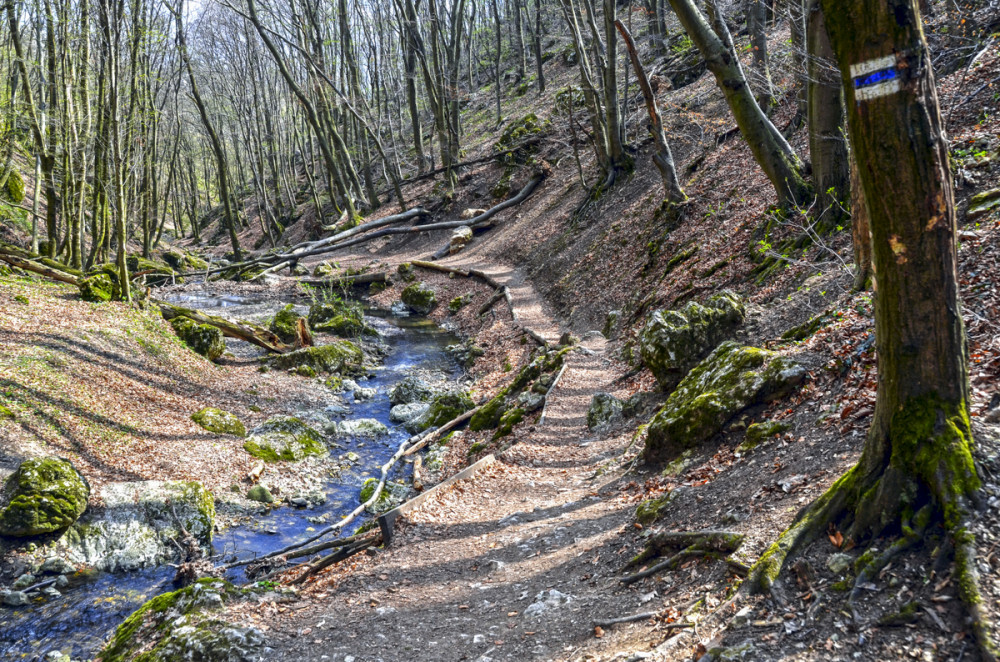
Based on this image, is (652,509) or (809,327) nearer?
(652,509)

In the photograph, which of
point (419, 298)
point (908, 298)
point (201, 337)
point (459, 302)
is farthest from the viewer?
point (419, 298)

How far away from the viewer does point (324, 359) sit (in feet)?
51.3

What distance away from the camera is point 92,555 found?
798 centimetres

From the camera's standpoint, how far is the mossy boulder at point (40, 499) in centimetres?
771

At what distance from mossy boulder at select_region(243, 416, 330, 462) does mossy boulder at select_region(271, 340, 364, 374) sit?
3.47 m

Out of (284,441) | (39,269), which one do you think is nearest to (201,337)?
(39,269)

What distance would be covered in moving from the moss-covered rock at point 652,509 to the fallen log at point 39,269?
14.8 meters

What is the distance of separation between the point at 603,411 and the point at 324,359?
28.1 feet

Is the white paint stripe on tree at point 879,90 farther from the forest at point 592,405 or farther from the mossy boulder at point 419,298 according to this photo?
the mossy boulder at point 419,298

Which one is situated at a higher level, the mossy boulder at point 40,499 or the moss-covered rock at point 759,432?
the mossy boulder at point 40,499

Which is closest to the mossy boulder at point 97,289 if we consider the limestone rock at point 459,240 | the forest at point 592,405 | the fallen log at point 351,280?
the forest at point 592,405

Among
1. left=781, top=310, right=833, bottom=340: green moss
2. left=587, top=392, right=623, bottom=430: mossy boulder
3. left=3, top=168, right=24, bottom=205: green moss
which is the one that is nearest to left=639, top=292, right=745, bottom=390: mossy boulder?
left=587, top=392, right=623, bottom=430: mossy boulder

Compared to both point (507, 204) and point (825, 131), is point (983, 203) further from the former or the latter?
point (507, 204)

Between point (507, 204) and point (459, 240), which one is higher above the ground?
point (507, 204)
